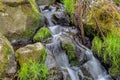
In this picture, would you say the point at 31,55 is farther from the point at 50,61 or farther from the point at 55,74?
the point at 55,74

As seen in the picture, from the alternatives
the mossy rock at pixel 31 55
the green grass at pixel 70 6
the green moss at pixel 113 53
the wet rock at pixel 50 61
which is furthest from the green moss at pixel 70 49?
the green grass at pixel 70 6

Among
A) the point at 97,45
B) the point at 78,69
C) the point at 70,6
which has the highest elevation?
the point at 70,6

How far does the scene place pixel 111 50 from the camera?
17.8 feet

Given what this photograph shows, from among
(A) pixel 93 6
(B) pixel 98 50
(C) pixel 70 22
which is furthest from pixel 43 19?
(B) pixel 98 50

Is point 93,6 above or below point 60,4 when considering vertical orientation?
above

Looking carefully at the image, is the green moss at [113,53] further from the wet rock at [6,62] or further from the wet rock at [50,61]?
the wet rock at [6,62]

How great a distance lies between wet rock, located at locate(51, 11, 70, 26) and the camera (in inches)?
272

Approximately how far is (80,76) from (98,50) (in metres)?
0.71

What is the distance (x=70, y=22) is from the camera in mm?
7012

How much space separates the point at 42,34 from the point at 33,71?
1583 millimetres

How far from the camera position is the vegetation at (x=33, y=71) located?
476cm

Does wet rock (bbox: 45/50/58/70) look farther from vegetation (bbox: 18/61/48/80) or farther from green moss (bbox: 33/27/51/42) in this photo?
green moss (bbox: 33/27/51/42)

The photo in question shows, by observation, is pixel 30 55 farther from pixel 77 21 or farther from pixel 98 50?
pixel 77 21

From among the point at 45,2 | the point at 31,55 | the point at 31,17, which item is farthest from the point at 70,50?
the point at 45,2
